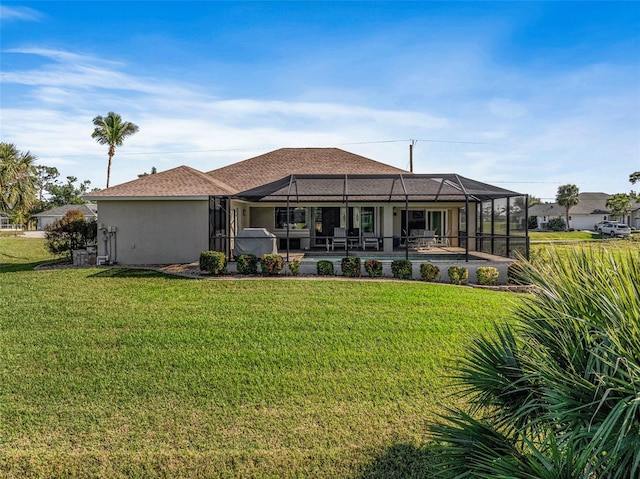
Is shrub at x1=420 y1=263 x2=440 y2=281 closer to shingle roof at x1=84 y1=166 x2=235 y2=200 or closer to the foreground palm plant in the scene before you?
shingle roof at x1=84 y1=166 x2=235 y2=200

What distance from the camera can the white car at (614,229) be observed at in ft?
147

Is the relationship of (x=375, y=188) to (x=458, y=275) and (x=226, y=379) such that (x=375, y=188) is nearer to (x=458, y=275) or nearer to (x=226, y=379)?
(x=458, y=275)

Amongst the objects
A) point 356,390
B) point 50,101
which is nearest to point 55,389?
point 356,390

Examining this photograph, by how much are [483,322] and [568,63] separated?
11552 millimetres

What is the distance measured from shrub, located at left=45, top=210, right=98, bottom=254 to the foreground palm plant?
18126 mm

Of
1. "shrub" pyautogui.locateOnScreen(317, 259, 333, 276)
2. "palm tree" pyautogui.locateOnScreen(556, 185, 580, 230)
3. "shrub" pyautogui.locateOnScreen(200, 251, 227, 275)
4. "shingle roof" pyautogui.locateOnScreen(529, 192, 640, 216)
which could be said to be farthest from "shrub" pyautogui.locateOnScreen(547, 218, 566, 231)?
"shrub" pyautogui.locateOnScreen(200, 251, 227, 275)

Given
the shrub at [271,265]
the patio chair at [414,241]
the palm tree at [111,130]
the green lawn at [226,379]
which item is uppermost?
the palm tree at [111,130]

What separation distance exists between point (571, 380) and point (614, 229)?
54623 millimetres

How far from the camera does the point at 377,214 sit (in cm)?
2059

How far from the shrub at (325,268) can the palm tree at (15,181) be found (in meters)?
22.0

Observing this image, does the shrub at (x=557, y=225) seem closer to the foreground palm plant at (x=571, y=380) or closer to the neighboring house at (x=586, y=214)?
the neighboring house at (x=586, y=214)

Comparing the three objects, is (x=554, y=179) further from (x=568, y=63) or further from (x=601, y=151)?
(x=568, y=63)

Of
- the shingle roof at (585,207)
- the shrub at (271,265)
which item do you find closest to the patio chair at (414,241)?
the shrub at (271,265)

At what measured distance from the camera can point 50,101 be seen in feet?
43.3
